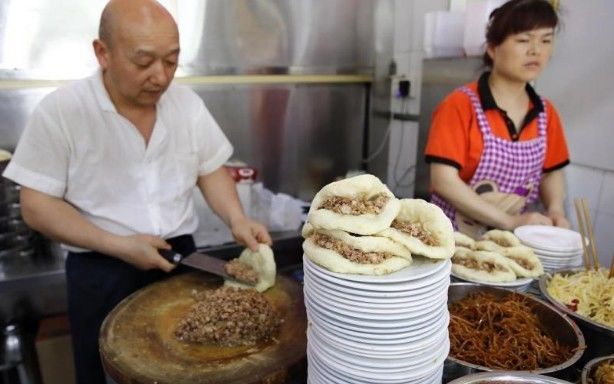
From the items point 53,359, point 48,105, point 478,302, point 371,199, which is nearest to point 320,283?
point 371,199

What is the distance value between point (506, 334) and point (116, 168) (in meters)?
1.57

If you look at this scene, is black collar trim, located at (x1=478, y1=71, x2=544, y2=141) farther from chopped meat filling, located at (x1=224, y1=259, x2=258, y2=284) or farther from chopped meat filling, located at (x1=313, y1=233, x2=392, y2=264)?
chopped meat filling, located at (x1=313, y1=233, x2=392, y2=264)

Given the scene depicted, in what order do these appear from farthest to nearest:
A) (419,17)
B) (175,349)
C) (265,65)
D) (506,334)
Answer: (419,17)
(265,65)
(175,349)
(506,334)

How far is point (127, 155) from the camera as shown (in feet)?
6.35

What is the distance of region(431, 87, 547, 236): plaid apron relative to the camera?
88.1 inches

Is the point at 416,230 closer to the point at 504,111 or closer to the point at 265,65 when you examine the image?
the point at 504,111

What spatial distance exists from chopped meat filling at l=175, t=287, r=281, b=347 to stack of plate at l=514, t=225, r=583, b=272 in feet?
3.40

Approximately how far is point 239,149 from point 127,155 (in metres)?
1.55

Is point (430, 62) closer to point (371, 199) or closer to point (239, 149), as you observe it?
point (239, 149)

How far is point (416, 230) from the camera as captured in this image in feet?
3.24

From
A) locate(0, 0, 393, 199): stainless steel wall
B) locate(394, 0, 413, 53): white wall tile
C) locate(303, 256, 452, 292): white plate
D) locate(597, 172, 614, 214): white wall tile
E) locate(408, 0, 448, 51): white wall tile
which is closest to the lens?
locate(303, 256, 452, 292): white plate

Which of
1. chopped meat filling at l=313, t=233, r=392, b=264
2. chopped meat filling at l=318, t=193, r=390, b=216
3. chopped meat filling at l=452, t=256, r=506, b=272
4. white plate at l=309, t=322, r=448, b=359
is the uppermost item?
chopped meat filling at l=318, t=193, r=390, b=216

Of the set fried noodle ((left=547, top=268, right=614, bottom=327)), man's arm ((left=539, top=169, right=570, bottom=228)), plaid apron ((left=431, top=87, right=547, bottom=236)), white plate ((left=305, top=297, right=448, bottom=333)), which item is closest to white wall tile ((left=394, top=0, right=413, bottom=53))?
plaid apron ((left=431, top=87, right=547, bottom=236))

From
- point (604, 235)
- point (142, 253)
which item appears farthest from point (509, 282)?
point (604, 235)
